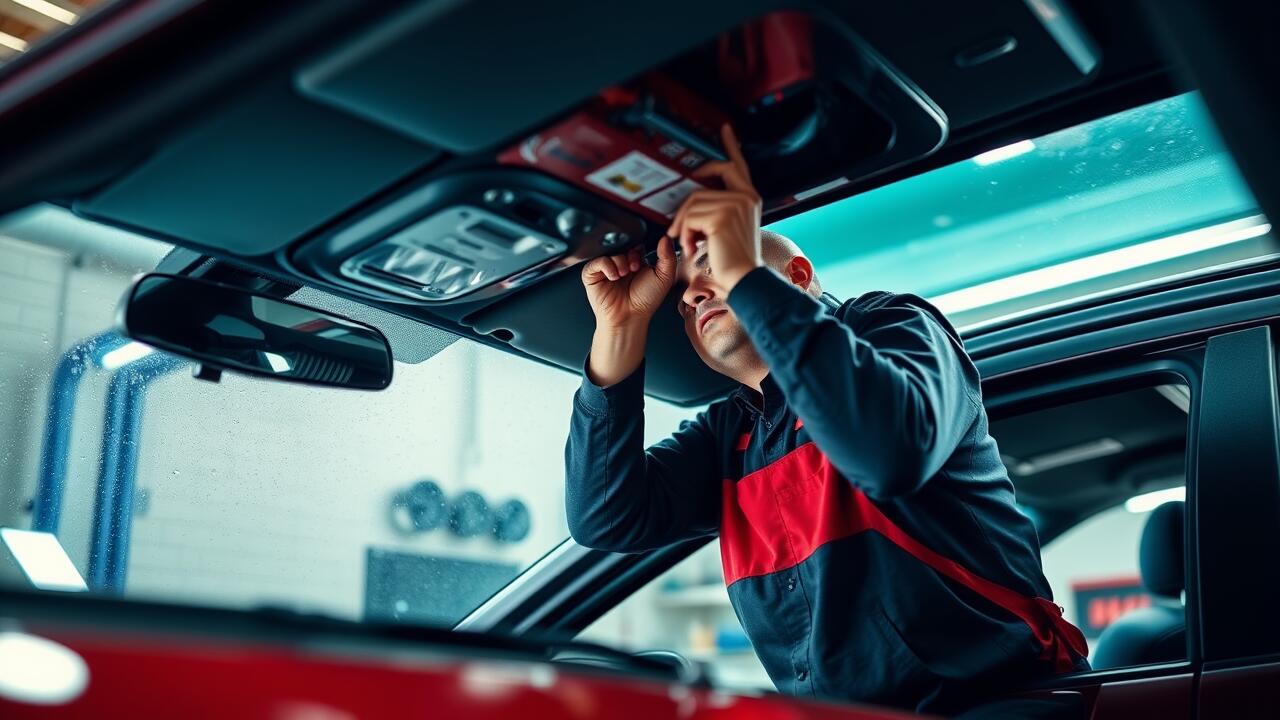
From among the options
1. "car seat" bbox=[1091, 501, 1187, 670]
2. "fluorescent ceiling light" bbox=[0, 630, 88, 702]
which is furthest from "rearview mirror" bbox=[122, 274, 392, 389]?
"car seat" bbox=[1091, 501, 1187, 670]

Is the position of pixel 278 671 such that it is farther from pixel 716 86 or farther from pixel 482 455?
pixel 482 455

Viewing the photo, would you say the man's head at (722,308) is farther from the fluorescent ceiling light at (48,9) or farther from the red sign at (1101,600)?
the red sign at (1101,600)

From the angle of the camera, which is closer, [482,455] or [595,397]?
[595,397]

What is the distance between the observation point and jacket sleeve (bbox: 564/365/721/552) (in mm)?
1912

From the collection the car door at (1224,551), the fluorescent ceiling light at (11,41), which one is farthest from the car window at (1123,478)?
the fluorescent ceiling light at (11,41)

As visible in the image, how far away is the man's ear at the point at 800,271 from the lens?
6.43ft

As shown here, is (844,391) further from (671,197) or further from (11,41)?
(11,41)

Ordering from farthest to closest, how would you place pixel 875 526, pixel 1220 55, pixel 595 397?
pixel 595 397
pixel 875 526
pixel 1220 55

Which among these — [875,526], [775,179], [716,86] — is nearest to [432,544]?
[875,526]

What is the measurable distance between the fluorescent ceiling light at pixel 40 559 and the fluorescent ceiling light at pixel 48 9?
1.92m

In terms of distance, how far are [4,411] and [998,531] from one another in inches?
80.4

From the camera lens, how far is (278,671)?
0.66 m

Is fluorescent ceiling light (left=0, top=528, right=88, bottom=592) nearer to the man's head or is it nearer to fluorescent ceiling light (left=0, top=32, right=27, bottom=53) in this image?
the man's head

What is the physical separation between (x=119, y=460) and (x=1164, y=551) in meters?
2.33
